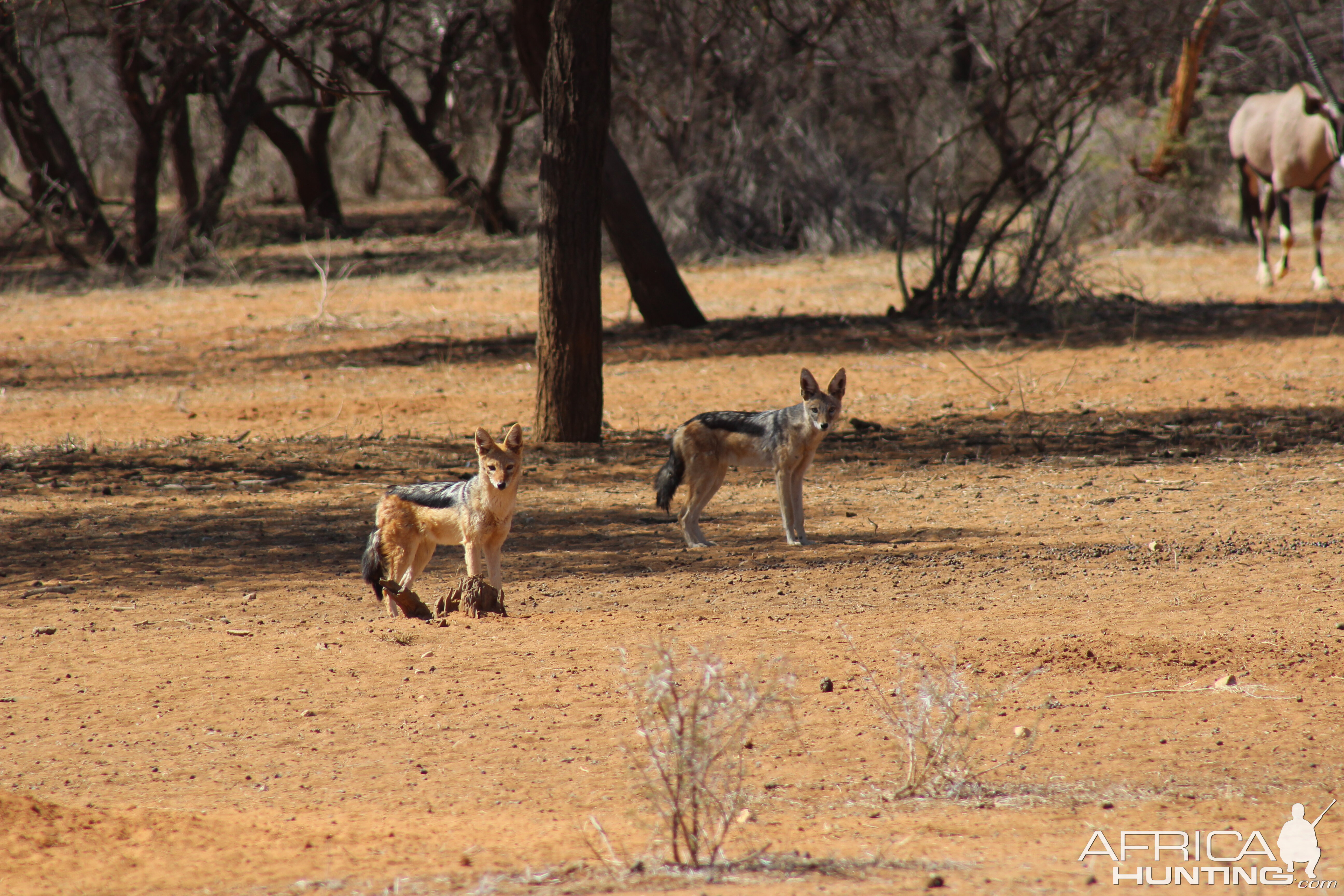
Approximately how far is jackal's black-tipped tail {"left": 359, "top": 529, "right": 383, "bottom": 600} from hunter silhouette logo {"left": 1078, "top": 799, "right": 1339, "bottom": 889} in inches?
150

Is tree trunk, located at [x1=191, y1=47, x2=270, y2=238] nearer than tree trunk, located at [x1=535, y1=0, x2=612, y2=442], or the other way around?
tree trunk, located at [x1=535, y1=0, x2=612, y2=442]

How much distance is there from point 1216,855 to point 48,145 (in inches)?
1022

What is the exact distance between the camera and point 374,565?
631cm

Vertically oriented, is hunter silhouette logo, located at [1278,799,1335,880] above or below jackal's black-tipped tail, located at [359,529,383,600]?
below

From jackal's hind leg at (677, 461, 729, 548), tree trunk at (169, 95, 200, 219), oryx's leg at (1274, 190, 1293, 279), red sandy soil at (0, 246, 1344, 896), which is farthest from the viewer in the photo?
tree trunk at (169, 95, 200, 219)

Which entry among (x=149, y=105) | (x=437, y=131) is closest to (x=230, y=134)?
(x=149, y=105)

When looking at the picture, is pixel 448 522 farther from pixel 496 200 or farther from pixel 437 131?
pixel 437 131

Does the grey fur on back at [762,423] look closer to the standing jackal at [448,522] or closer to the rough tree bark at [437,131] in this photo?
the standing jackal at [448,522]

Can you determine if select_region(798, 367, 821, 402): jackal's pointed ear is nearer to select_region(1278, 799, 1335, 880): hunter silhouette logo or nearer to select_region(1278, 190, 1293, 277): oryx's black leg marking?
select_region(1278, 799, 1335, 880): hunter silhouette logo

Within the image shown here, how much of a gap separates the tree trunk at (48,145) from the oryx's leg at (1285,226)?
19.4 metres

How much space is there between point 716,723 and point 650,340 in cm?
1135

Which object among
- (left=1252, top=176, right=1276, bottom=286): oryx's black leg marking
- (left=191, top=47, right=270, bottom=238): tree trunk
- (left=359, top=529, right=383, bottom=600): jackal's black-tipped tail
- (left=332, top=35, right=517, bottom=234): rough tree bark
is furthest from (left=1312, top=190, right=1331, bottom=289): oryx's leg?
(left=191, top=47, right=270, bottom=238): tree trunk

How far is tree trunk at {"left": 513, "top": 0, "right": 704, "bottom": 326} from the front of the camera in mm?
15297

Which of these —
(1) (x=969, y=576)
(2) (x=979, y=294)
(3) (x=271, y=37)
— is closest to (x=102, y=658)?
(1) (x=969, y=576)
